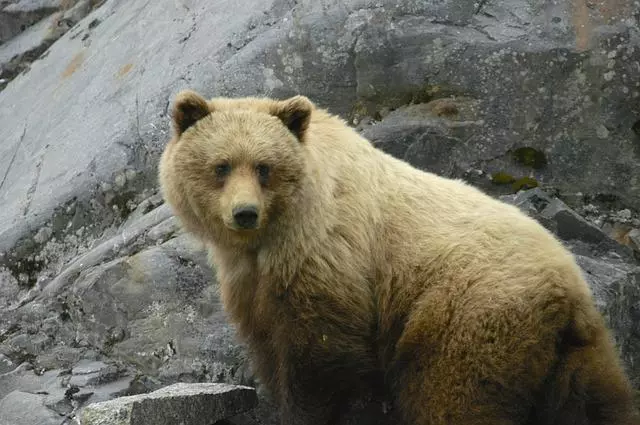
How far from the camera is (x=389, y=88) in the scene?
970cm

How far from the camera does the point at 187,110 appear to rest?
22.8 ft

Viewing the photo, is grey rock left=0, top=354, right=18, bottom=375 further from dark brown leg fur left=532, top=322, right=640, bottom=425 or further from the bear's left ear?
dark brown leg fur left=532, top=322, right=640, bottom=425

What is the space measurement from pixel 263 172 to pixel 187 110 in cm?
72

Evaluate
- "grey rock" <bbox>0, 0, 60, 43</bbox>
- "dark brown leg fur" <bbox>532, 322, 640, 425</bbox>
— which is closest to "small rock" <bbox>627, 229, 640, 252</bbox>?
"dark brown leg fur" <bbox>532, 322, 640, 425</bbox>

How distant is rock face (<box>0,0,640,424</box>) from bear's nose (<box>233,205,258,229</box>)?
2029 mm

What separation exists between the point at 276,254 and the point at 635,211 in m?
3.95

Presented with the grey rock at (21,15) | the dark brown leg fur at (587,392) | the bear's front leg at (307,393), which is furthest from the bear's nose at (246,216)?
the grey rock at (21,15)

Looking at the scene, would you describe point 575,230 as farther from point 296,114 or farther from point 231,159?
point 231,159

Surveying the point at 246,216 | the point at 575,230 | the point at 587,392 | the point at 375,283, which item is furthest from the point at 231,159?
the point at 575,230

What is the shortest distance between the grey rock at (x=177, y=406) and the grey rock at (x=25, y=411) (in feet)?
3.45

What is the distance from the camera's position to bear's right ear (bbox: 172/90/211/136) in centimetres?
689

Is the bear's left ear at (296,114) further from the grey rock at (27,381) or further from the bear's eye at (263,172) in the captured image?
the grey rock at (27,381)

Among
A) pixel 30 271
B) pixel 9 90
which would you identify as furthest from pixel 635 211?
pixel 9 90

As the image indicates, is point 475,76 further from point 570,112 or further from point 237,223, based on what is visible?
point 237,223
